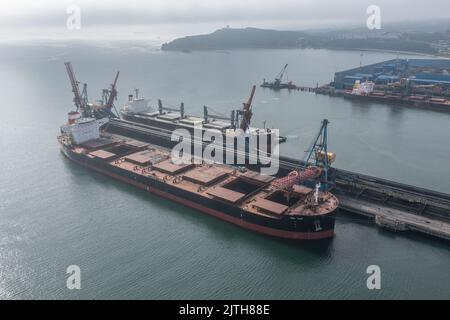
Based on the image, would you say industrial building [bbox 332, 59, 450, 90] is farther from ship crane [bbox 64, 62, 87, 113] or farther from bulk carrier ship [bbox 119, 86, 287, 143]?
ship crane [bbox 64, 62, 87, 113]

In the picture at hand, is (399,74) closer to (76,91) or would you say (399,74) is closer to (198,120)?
(198,120)

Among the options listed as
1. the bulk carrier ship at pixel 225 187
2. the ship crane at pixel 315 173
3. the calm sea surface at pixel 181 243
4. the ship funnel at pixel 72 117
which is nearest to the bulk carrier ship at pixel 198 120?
the calm sea surface at pixel 181 243

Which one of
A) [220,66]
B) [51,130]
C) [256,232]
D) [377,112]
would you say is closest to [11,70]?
[220,66]

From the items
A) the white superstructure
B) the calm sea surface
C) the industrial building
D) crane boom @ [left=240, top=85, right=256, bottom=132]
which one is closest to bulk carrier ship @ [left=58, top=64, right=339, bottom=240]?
the white superstructure

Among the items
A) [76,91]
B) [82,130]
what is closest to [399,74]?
[76,91]

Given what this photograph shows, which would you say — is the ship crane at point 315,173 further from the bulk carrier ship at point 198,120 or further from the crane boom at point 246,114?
the bulk carrier ship at point 198,120

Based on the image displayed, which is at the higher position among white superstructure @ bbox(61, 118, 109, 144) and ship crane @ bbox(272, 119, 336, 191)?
white superstructure @ bbox(61, 118, 109, 144)

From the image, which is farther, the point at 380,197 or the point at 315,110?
the point at 315,110

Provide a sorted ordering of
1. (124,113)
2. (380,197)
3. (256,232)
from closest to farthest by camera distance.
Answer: (256,232)
(380,197)
(124,113)
